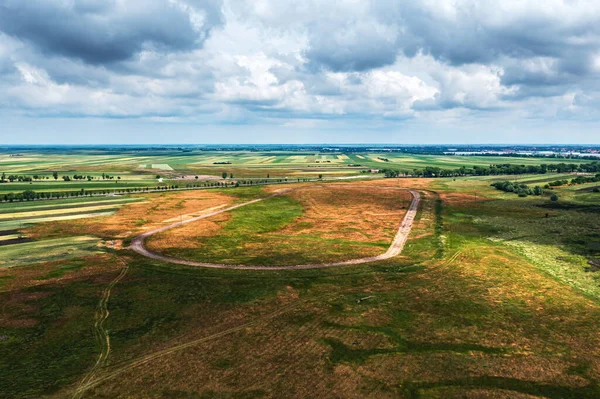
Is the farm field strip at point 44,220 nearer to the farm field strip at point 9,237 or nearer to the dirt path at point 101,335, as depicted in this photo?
the farm field strip at point 9,237

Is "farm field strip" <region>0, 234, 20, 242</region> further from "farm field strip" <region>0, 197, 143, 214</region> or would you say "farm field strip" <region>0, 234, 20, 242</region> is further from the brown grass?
"farm field strip" <region>0, 197, 143, 214</region>

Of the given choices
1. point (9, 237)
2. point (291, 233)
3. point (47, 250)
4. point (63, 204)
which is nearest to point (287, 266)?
point (291, 233)

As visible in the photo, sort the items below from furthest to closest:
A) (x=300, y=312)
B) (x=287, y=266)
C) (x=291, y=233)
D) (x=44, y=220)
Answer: (x=44, y=220), (x=291, y=233), (x=287, y=266), (x=300, y=312)

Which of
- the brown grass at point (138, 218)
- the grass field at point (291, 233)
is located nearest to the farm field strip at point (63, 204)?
the brown grass at point (138, 218)

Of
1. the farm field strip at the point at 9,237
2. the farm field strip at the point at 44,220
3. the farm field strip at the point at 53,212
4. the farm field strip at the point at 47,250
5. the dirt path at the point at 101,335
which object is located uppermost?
the farm field strip at the point at 53,212

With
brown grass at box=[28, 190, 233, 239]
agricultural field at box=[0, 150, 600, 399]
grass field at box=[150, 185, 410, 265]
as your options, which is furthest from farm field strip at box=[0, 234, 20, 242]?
grass field at box=[150, 185, 410, 265]

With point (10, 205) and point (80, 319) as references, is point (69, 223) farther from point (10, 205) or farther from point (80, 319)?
point (80, 319)

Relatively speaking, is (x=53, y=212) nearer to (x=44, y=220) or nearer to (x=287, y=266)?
(x=44, y=220)
